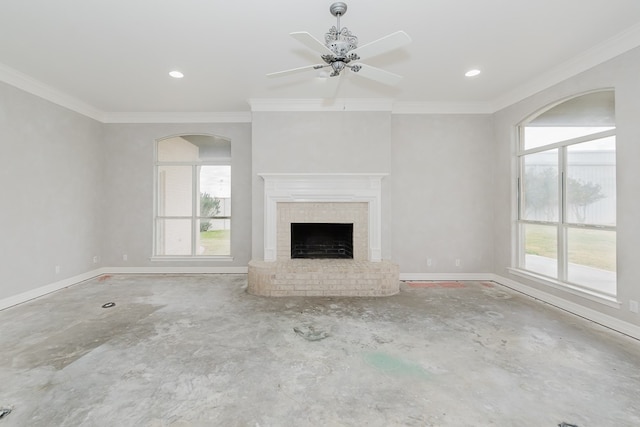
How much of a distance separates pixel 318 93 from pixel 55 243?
180 inches

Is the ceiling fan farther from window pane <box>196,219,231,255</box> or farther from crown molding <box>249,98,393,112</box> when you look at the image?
window pane <box>196,219,231,255</box>

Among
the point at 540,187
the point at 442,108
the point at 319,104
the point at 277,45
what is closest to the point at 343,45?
the point at 277,45

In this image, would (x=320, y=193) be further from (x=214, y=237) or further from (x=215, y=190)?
(x=214, y=237)

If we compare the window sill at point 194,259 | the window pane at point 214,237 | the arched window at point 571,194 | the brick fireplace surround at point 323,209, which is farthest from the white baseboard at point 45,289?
the arched window at point 571,194

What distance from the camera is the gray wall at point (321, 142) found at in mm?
4465

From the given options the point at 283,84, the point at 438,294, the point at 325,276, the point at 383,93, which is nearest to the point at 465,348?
the point at 438,294

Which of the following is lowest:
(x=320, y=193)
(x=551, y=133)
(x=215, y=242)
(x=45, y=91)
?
(x=215, y=242)

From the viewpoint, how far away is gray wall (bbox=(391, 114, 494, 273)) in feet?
15.4

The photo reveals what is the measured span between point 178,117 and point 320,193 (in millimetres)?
3068

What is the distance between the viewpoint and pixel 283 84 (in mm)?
3814

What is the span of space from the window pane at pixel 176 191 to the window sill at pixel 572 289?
18.9ft

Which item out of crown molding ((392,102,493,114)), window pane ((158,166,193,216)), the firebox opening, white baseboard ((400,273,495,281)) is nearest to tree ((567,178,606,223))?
white baseboard ((400,273,495,281))

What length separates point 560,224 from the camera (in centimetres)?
359

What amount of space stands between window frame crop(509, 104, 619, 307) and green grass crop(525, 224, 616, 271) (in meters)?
0.06
